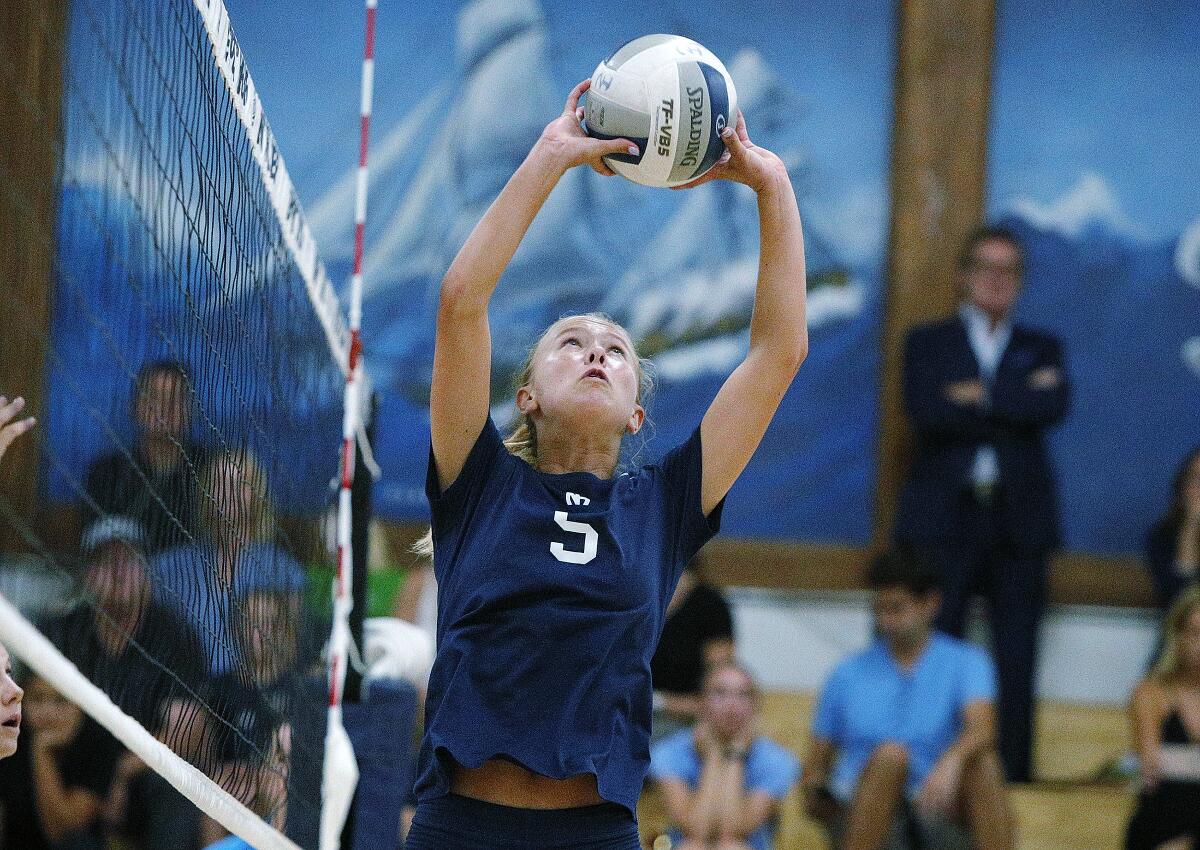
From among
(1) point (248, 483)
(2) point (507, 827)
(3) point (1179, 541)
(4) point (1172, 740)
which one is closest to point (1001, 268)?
(3) point (1179, 541)

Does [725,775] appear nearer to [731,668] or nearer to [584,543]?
[731,668]

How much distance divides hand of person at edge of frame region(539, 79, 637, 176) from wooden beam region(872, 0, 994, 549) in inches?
217

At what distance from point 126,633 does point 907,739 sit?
4147 mm

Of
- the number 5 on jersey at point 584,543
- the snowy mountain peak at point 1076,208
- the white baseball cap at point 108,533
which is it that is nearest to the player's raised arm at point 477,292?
the number 5 on jersey at point 584,543

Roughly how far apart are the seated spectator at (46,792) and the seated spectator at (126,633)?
1.08 m

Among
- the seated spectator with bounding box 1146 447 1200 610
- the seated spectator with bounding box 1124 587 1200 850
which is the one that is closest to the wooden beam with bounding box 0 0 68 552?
the seated spectator with bounding box 1124 587 1200 850

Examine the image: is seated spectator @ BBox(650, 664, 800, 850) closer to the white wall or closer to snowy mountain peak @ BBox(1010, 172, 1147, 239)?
the white wall

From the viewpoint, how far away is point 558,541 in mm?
3016

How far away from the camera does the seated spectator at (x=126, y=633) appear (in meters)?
3.82

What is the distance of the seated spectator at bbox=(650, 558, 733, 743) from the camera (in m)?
7.05

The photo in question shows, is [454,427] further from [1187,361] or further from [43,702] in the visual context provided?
[1187,361]

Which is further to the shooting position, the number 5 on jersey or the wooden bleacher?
the wooden bleacher

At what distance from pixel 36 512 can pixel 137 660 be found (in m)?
3.42

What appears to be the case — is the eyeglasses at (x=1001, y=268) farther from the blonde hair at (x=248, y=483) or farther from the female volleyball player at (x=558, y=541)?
the female volleyball player at (x=558, y=541)
